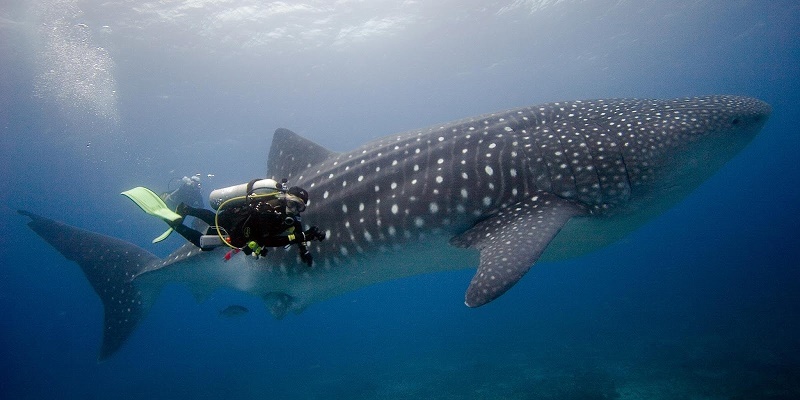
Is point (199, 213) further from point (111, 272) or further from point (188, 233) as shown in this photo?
point (111, 272)

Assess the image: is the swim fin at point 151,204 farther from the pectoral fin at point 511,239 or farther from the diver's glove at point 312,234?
the pectoral fin at point 511,239

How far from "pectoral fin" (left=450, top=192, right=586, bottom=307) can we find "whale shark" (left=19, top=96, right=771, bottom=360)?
17mm

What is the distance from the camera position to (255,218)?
4.34m

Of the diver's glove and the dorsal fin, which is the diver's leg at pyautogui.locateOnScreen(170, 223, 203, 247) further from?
the dorsal fin

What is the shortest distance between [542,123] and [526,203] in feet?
5.03

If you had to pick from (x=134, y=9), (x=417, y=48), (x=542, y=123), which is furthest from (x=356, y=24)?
(x=542, y=123)

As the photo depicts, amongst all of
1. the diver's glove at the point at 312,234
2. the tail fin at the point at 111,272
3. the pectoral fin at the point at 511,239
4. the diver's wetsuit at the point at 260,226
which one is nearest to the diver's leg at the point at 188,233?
the diver's wetsuit at the point at 260,226

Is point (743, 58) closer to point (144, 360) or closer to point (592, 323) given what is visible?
point (592, 323)

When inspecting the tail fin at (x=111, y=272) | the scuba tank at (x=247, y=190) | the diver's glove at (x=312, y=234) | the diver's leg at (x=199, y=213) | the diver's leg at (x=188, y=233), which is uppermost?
the scuba tank at (x=247, y=190)

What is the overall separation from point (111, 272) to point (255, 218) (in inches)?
240

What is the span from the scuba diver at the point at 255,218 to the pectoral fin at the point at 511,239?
184 centimetres

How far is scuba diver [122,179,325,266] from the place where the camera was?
14.3ft

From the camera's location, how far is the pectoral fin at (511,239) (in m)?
4.02

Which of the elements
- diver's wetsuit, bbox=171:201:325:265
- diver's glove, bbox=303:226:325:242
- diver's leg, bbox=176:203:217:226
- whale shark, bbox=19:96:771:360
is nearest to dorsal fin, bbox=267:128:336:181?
whale shark, bbox=19:96:771:360
